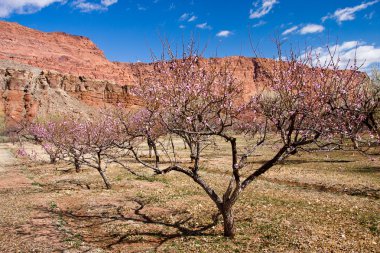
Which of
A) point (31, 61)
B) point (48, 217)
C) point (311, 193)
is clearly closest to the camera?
point (48, 217)

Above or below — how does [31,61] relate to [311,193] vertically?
above

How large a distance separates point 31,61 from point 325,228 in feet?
671

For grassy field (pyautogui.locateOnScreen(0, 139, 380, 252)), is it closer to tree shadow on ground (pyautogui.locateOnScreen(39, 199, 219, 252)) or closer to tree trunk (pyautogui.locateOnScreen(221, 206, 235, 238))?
tree shadow on ground (pyautogui.locateOnScreen(39, 199, 219, 252))

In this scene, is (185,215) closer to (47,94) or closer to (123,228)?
(123,228)

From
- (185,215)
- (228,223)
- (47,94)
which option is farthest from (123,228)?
(47,94)

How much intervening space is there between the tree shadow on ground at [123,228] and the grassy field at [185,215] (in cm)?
3

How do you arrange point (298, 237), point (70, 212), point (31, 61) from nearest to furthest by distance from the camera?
point (298, 237) → point (70, 212) → point (31, 61)

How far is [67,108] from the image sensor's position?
138 meters

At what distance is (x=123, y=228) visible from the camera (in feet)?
42.9

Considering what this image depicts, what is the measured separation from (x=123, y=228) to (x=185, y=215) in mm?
2773

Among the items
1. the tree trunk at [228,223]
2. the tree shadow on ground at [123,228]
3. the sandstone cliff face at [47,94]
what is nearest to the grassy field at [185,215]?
the tree shadow on ground at [123,228]

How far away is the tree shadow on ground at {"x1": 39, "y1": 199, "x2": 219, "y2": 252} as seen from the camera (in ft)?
38.1

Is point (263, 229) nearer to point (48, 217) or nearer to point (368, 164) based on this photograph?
point (48, 217)

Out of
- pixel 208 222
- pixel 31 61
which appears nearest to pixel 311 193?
pixel 208 222
